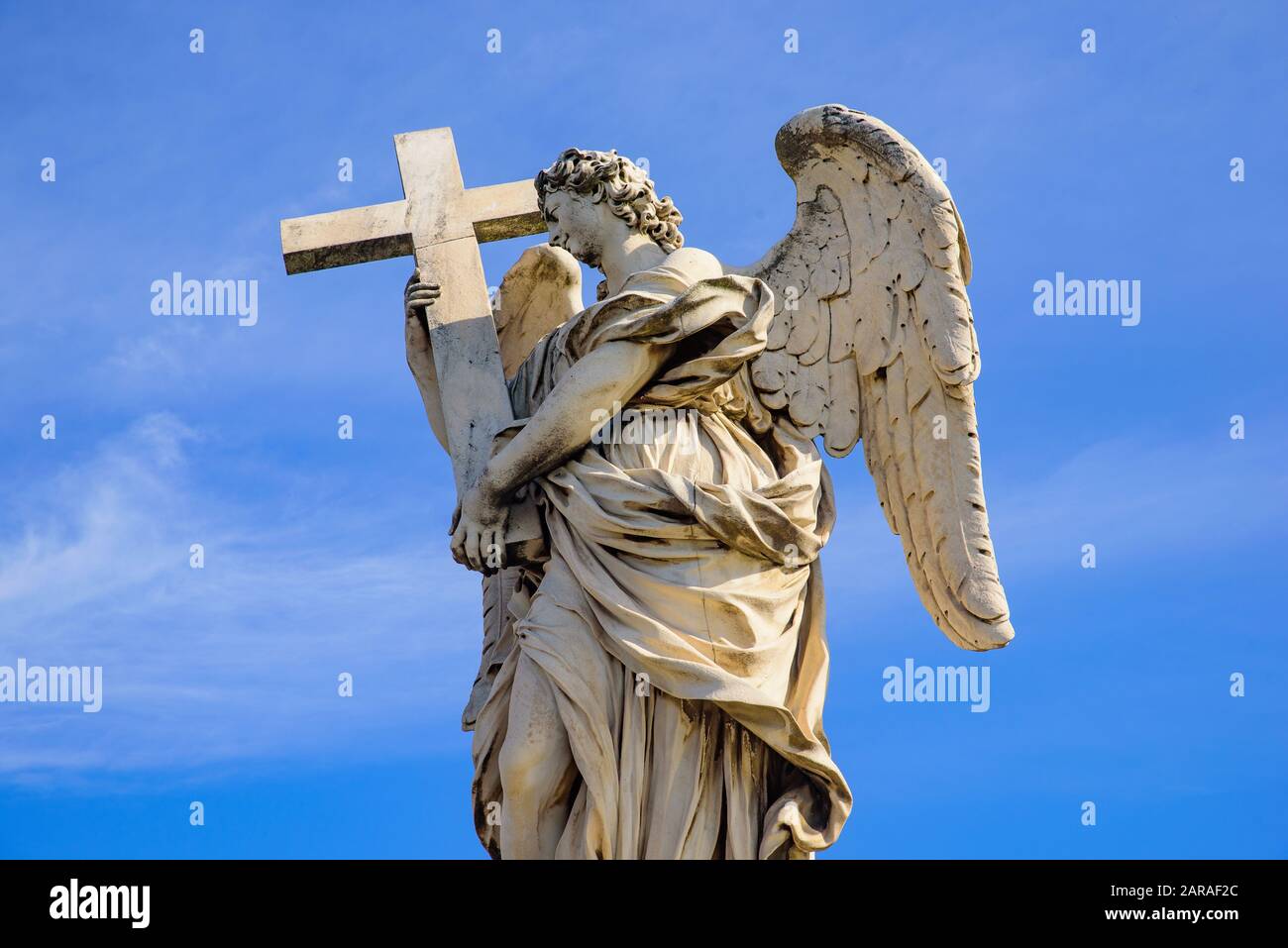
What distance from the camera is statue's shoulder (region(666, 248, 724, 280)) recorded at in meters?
10.8

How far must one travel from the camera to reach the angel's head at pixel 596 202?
10992mm

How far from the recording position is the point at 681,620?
10117mm

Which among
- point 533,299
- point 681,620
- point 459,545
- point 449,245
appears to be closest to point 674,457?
point 681,620

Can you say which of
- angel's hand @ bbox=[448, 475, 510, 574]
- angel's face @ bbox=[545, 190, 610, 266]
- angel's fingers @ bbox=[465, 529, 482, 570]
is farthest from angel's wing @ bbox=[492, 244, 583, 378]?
angel's fingers @ bbox=[465, 529, 482, 570]

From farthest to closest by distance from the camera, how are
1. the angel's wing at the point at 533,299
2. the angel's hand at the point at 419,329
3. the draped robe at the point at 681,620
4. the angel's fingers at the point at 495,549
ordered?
the angel's wing at the point at 533,299, the angel's hand at the point at 419,329, the angel's fingers at the point at 495,549, the draped robe at the point at 681,620

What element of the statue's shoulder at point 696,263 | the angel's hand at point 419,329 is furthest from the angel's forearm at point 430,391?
the statue's shoulder at point 696,263

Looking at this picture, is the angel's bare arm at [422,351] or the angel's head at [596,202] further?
the angel's bare arm at [422,351]

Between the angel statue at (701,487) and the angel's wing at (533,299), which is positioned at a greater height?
the angel's wing at (533,299)

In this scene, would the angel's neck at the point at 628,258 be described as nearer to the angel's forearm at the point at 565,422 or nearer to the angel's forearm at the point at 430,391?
the angel's forearm at the point at 565,422

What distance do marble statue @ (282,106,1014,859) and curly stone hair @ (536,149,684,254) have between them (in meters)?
0.01

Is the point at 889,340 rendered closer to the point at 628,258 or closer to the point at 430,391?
the point at 628,258

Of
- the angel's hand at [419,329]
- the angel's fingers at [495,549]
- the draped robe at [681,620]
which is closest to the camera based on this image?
the draped robe at [681,620]

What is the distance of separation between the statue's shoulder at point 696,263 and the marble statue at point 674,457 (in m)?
0.02

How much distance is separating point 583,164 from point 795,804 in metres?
3.23
